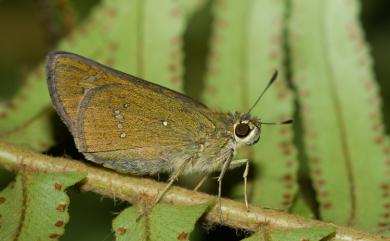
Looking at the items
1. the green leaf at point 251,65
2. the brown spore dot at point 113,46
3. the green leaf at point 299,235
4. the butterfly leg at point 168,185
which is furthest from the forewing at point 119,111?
the green leaf at point 299,235

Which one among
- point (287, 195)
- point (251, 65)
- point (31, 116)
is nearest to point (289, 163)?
point (287, 195)

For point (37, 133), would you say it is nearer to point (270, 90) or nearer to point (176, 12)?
point (176, 12)

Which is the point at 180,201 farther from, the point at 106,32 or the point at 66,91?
the point at 106,32

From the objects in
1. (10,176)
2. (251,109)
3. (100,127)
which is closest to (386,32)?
(251,109)

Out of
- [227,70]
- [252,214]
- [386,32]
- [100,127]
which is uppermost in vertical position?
[386,32]

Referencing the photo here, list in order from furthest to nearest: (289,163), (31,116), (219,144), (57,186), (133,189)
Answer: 1. (219,144)
2. (31,116)
3. (289,163)
4. (133,189)
5. (57,186)

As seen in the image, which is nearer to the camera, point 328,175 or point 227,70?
point 328,175
